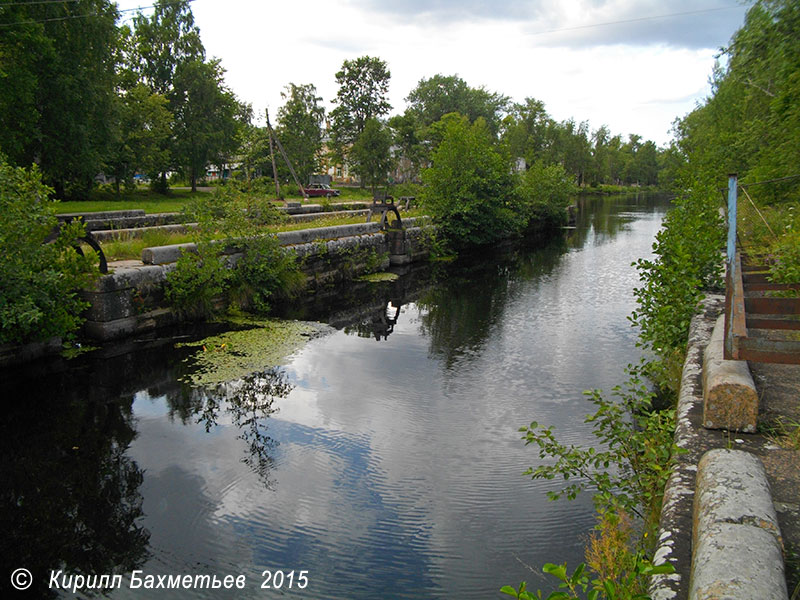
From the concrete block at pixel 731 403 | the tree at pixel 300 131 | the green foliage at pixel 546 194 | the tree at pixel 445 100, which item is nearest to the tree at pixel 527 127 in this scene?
the tree at pixel 445 100

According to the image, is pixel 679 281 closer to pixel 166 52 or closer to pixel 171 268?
pixel 171 268

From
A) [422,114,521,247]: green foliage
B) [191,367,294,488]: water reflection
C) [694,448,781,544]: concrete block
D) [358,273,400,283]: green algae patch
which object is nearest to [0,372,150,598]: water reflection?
[191,367,294,488]: water reflection

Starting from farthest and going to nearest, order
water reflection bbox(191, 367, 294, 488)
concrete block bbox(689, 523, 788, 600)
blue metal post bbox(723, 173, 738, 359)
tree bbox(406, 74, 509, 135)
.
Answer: tree bbox(406, 74, 509, 135)
water reflection bbox(191, 367, 294, 488)
blue metal post bbox(723, 173, 738, 359)
concrete block bbox(689, 523, 788, 600)

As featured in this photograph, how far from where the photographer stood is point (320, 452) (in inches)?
215

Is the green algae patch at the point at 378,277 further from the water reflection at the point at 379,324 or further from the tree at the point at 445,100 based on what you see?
the tree at the point at 445,100

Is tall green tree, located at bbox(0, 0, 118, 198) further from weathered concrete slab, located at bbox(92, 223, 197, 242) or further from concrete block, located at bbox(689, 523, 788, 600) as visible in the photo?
concrete block, located at bbox(689, 523, 788, 600)

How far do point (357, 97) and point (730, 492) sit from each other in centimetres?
5275

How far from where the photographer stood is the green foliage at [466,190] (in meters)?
20.2

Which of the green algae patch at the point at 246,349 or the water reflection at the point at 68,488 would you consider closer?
the water reflection at the point at 68,488

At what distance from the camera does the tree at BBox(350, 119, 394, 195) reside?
42875 mm

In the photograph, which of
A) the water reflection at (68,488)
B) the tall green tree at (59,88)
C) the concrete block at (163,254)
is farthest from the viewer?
the tall green tree at (59,88)

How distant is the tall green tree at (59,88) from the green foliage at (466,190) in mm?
13978

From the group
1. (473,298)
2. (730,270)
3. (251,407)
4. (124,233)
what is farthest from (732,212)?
(124,233)

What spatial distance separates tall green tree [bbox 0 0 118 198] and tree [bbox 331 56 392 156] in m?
25.7
